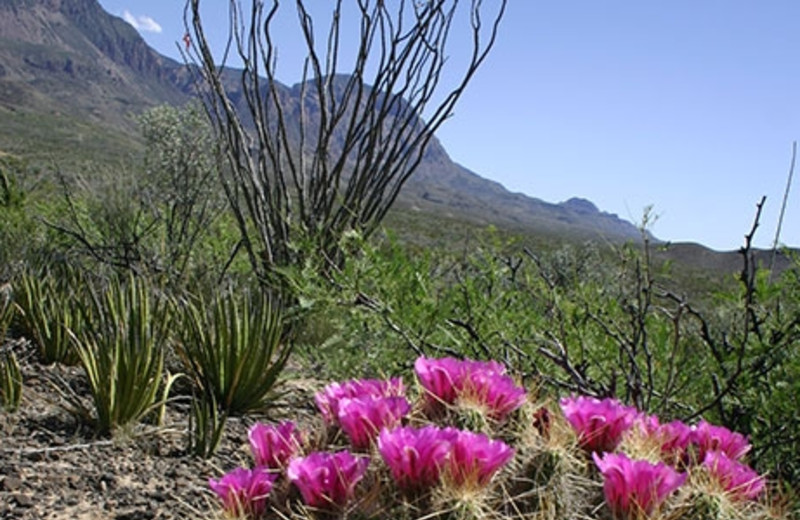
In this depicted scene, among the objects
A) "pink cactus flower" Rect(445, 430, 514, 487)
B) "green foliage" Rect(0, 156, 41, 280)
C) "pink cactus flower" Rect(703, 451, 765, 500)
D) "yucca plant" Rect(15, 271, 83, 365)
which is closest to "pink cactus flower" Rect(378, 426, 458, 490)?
"pink cactus flower" Rect(445, 430, 514, 487)

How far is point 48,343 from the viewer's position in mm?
4402

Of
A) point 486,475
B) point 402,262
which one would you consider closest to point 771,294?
point 402,262

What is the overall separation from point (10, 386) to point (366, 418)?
251 cm

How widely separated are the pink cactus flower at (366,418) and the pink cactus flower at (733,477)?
607 millimetres

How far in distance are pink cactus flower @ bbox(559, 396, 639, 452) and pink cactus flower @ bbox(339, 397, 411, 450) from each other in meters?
0.36

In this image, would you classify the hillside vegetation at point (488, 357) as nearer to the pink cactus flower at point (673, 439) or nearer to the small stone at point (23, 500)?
the pink cactus flower at point (673, 439)

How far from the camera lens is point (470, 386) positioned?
1684mm

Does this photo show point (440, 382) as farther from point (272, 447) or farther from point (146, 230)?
point (146, 230)

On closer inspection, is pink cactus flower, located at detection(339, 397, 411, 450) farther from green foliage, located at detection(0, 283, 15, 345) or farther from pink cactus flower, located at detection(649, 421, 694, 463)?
green foliage, located at detection(0, 283, 15, 345)

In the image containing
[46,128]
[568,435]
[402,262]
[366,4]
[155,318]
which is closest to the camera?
[568,435]

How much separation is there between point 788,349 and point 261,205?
12.9ft

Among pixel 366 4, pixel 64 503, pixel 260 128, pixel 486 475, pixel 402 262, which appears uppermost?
pixel 366 4

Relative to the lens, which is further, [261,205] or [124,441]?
[261,205]

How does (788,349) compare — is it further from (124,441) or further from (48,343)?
(48,343)
